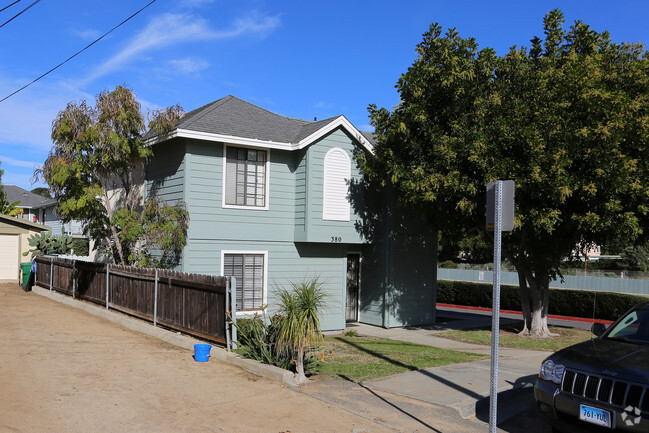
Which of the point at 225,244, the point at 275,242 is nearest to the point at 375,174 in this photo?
the point at 275,242

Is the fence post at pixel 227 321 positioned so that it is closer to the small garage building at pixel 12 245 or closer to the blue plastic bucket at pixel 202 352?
the blue plastic bucket at pixel 202 352

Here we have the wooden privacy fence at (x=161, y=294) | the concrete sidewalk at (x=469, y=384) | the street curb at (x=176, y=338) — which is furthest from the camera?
the wooden privacy fence at (x=161, y=294)

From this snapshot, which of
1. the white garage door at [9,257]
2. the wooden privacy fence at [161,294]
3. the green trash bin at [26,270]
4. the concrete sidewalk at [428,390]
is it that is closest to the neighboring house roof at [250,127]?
the wooden privacy fence at [161,294]

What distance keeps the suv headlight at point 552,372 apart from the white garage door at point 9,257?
23.0m

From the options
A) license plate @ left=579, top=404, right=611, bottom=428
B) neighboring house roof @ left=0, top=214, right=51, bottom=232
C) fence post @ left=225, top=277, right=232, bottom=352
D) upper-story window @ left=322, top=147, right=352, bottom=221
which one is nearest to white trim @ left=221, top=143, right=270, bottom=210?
upper-story window @ left=322, top=147, right=352, bottom=221

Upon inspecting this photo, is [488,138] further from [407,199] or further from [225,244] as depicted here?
[225,244]

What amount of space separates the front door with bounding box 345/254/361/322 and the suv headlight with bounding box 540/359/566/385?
11.9 m

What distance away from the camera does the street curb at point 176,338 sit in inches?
330

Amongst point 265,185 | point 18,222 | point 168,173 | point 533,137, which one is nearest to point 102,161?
point 168,173

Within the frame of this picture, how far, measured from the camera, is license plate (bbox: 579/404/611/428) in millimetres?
5172

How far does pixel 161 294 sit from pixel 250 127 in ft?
18.5

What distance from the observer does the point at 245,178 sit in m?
14.9

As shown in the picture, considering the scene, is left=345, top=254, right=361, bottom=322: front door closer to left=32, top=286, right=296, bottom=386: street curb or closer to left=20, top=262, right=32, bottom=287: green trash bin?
left=32, top=286, right=296, bottom=386: street curb

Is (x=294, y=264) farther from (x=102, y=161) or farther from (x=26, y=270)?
(x=26, y=270)
